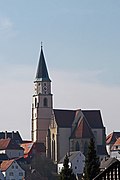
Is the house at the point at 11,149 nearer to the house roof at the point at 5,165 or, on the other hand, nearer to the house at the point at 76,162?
the house at the point at 76,162

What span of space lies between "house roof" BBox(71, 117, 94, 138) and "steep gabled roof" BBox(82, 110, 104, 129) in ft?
7.94

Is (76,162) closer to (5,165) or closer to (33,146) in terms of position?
(5,165)

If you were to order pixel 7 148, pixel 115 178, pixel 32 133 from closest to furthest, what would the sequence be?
pixel 115 178 → pixel 7 148 → pixel 32 133

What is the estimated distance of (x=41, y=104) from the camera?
14850cm

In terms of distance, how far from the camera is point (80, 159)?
4980 inches

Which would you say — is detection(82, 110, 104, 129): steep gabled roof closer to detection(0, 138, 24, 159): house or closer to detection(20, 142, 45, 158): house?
detection(20, 142, 45, 158): house

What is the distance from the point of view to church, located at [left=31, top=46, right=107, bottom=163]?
137 m

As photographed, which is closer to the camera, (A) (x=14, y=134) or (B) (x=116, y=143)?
(B) (x=116, y=143)

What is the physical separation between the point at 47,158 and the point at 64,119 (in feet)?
38.1

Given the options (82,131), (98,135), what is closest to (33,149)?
(82,131)

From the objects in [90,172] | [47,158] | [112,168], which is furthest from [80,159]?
[112,168]

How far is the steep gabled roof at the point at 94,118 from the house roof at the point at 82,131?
2419 millimetres

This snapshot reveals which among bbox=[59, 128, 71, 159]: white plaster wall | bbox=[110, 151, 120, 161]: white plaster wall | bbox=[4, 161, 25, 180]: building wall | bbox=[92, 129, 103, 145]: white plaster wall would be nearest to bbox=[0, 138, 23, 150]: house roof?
bbox=[59, 128, 71, 159]: white plaster wall

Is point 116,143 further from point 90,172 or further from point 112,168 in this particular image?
point 112,168
